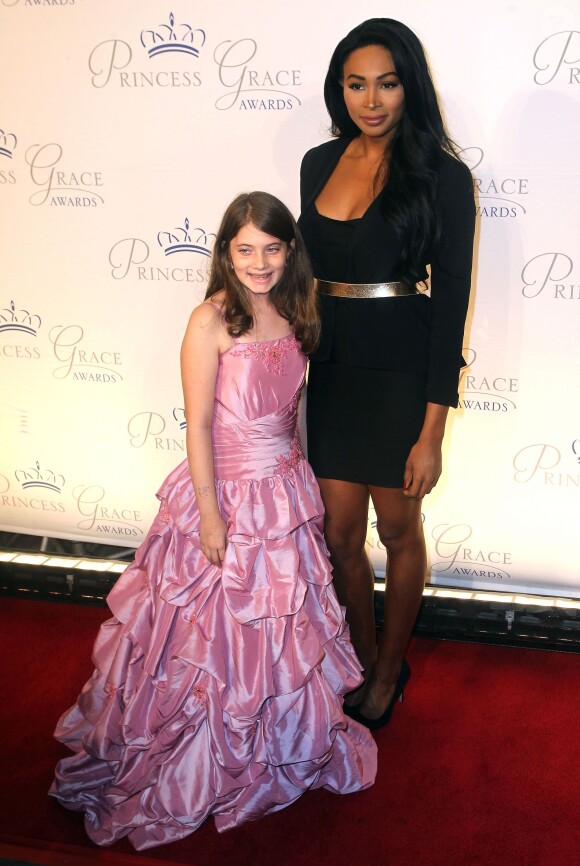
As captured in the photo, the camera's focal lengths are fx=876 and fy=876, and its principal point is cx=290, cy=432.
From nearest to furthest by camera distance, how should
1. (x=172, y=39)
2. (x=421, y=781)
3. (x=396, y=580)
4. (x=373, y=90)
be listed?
(x=373, y=90) < (x=421, y=781) < (x=396, y=580) < (x=172, y=39)

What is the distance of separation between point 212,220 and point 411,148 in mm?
1092

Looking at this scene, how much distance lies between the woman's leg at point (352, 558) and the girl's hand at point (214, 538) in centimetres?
38

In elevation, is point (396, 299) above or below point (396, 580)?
above

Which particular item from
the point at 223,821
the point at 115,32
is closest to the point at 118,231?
the point at 115,32

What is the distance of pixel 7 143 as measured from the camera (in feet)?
10.00

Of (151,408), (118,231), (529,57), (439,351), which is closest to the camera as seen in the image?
(439,351)

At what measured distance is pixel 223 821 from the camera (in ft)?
6.99

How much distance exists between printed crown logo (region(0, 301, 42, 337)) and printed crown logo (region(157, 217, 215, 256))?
1.96ft

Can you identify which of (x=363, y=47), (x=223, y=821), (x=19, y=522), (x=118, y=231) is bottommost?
(x=223, y=821)

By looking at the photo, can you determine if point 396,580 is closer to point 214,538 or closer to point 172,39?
point 214,538

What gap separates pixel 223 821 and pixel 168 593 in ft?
1.88

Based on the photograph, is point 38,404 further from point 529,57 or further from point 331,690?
point 529,57

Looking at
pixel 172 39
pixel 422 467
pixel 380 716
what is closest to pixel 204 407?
pixel 422 467

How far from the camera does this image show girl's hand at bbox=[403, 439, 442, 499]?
85.4 inches
